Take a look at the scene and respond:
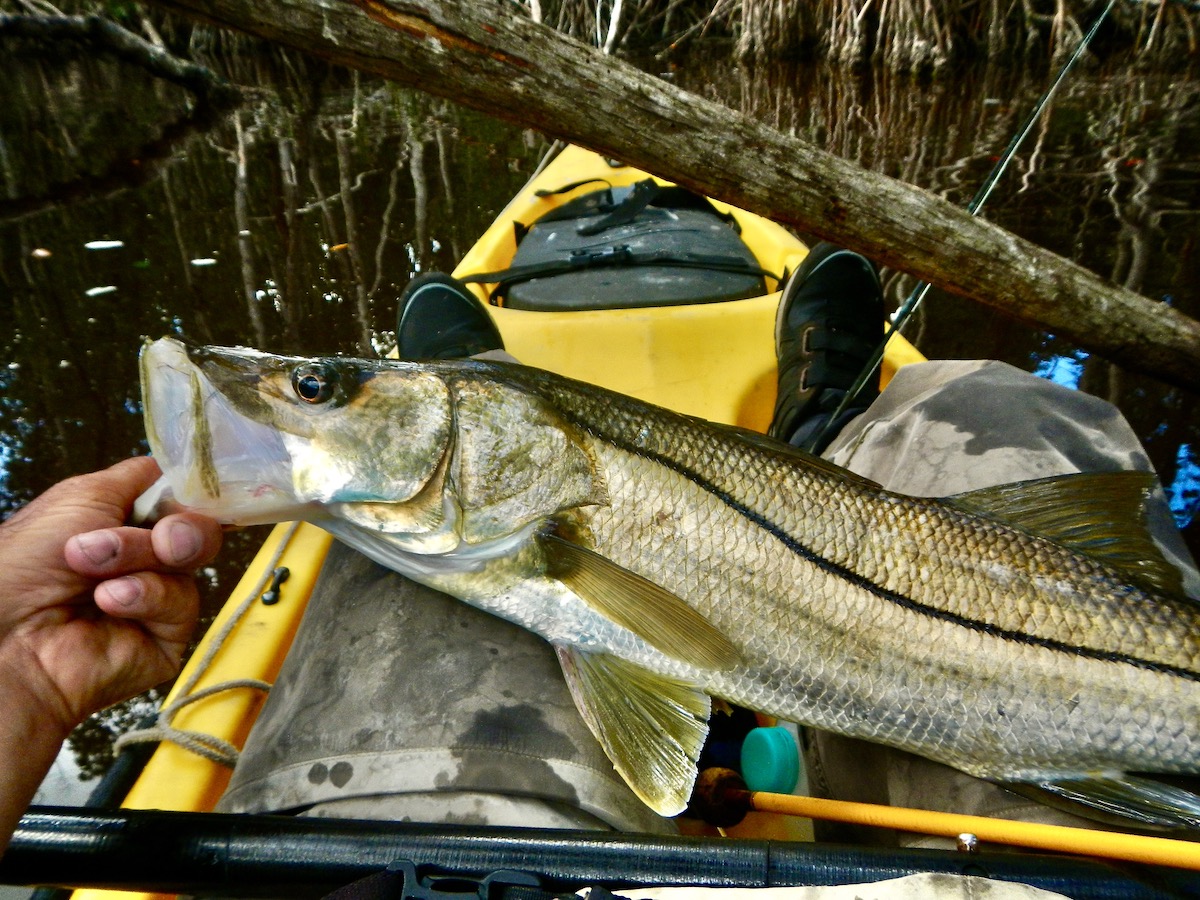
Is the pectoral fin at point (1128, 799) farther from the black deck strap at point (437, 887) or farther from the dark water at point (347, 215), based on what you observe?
the dark water at point (347, 215)

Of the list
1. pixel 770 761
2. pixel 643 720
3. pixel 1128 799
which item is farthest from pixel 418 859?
pixel 1128 799

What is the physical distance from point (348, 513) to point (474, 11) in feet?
4.25

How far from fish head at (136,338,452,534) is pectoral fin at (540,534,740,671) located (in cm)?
30

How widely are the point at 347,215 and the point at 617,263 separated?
463cm

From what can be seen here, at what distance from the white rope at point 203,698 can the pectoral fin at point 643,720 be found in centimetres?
85

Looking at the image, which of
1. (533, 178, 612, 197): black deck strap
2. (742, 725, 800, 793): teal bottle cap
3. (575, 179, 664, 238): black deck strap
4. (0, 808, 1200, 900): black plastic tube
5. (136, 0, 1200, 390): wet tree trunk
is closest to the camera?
(0, 808, 1200, 900): black plastic tube

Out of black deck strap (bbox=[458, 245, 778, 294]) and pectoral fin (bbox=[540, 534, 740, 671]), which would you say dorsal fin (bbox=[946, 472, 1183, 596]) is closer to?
pectoral fin (bbox=[540, 534, 740, 671])

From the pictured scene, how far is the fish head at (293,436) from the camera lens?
137 cm

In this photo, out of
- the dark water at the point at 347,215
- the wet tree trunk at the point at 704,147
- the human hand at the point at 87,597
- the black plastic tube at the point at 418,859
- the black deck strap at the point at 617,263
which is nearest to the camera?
the black plastic tube at the point at 418,859

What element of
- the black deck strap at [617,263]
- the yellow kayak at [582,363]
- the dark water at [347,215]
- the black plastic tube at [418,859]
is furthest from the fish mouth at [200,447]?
the black deck strap at [617,263]

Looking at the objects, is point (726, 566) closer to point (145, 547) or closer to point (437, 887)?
point (437, 887)

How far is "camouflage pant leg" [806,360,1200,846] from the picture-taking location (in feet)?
5.40

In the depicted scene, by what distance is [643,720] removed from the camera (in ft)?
5.22

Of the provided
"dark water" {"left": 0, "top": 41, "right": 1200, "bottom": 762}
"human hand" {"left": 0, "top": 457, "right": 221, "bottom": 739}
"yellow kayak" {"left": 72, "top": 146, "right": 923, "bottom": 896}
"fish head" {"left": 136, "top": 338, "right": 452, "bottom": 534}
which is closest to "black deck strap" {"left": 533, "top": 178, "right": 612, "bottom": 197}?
"yellow kayak" {"left": 72, "top": 146, "right": 923, "bottom": 896}
